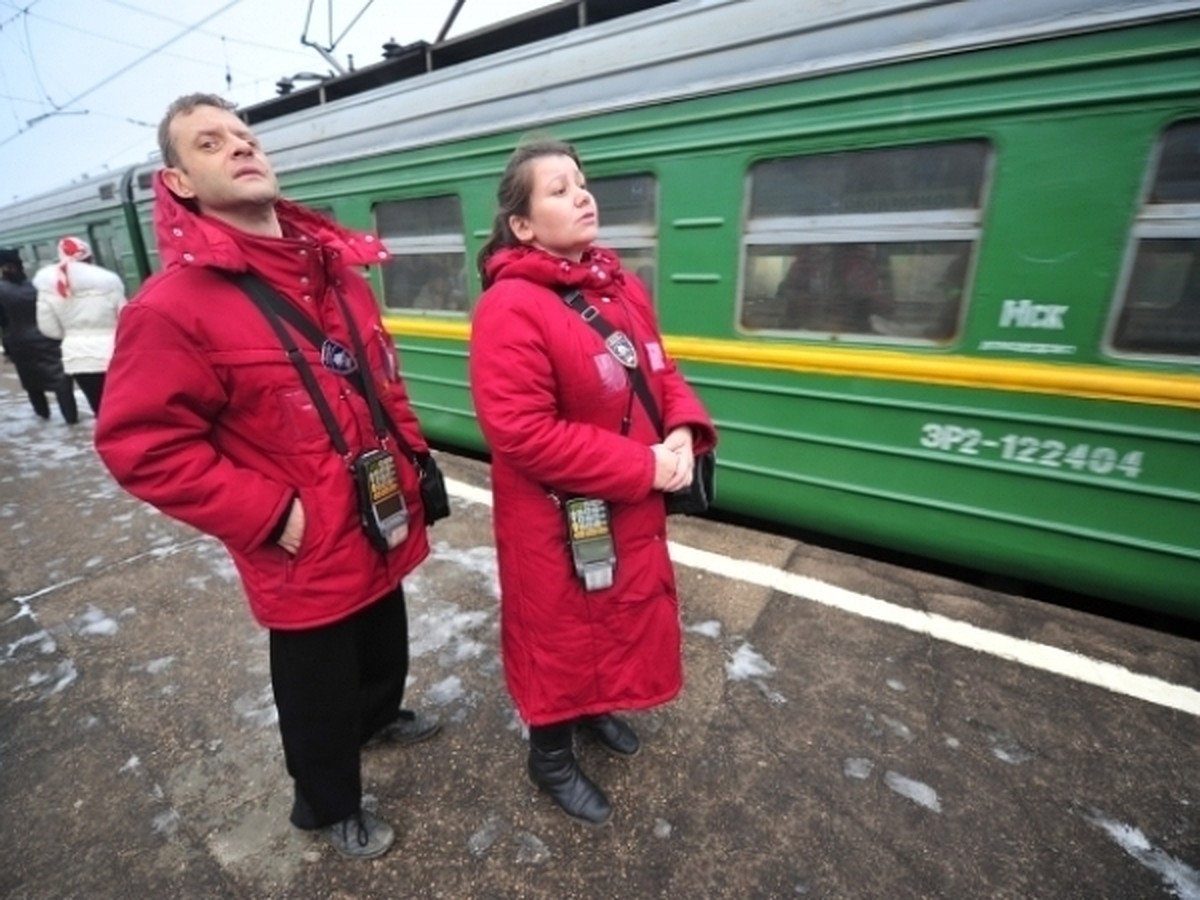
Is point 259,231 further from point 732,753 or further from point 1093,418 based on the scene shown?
point 1093,418

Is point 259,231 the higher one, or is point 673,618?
point 259,231

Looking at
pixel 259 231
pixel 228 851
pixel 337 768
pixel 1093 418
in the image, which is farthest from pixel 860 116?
pixel 228 851

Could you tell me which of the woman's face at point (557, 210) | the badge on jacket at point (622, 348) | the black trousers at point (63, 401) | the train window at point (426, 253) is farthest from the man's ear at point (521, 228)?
the black trousers at point (63, 401)

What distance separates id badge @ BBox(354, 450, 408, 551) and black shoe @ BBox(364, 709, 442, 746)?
87 centimetres

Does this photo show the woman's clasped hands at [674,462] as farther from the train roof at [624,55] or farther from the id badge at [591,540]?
the train roof at [624,55]

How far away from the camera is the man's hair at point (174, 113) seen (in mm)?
1310

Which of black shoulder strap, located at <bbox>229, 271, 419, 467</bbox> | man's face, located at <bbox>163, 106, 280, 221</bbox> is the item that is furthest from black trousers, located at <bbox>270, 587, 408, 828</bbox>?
man's face, located at <bbox>163, 106, 280, 221</bbox>

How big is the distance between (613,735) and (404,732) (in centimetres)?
72

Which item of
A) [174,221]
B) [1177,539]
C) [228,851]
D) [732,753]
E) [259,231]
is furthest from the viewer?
[1177,539]

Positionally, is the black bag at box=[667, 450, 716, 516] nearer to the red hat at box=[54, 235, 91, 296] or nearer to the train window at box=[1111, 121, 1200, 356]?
the train window at box=[1111, 121, 1200, 356]

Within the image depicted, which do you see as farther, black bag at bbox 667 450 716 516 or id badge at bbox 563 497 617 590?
black bag at bbox 667 450 716 516

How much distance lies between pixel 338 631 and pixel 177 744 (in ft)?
3.67

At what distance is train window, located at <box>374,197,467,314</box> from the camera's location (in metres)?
4.14

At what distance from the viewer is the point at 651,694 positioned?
174 cm
